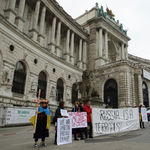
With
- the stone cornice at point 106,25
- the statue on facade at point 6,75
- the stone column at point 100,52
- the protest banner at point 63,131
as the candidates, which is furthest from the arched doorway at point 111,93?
the protest banner at point 63,131

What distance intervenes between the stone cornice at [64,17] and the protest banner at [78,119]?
81.1 feet

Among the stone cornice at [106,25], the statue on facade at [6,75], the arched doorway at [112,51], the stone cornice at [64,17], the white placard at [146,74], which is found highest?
the stone cornice at [106,25]

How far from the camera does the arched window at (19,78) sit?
63.1 feet

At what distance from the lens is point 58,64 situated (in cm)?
2767

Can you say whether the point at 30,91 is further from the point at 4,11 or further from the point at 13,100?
the point at 4,11

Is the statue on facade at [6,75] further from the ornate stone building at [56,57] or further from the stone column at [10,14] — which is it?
the stone column at [10,14]

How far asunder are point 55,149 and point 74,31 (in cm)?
3192

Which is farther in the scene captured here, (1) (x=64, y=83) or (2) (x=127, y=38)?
(2) (x=127, y=38)

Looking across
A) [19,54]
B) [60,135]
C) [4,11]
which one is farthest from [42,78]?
[60,135]

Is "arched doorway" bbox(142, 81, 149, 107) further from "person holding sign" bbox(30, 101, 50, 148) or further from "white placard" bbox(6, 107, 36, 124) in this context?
"person holding sign" bbox(30, 101, 50, 148)

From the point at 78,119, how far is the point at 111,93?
2303cm

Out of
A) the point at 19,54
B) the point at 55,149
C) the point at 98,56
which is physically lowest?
the point at 55,149

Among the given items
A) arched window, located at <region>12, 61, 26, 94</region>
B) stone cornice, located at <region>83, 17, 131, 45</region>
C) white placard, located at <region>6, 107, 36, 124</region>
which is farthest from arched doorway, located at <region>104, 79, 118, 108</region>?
white placard, located at <region>6, 107, 36, 124</region>

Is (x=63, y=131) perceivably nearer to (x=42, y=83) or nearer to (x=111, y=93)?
(x=42, y=83)
